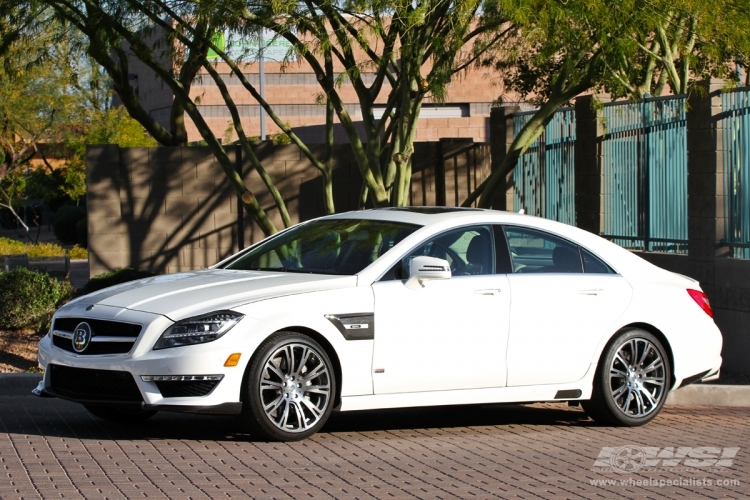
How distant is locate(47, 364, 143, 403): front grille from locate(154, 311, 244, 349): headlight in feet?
1.12

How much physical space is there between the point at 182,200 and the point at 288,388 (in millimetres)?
10896

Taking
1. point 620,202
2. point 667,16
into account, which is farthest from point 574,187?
point 667,16

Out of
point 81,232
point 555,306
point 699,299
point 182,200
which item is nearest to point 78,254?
point 81,232

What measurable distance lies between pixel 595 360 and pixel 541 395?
1.73 ft

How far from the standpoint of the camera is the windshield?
26.2 ft

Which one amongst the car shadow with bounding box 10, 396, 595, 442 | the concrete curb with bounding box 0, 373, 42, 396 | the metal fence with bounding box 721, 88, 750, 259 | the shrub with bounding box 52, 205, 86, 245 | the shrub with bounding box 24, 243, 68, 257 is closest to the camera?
the car shadow with bounding box 10, 396, 595, 442

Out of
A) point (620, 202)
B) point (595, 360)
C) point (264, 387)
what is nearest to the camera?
point (264, 387)

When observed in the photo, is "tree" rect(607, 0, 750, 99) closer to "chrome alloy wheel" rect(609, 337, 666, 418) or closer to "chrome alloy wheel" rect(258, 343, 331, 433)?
"chrome alloy wheel" rect(609, 337, 666, 418)

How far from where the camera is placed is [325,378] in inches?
291

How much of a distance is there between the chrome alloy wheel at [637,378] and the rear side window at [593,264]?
0.57m

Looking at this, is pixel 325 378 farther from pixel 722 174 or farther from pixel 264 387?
pixel 722 174

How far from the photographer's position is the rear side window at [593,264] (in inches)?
338

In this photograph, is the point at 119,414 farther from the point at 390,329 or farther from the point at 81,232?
the point at 81,232

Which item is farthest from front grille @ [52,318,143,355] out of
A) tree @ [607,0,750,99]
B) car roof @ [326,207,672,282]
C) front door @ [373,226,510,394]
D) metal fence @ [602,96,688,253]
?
metal fence @ [602,96,688,253]
